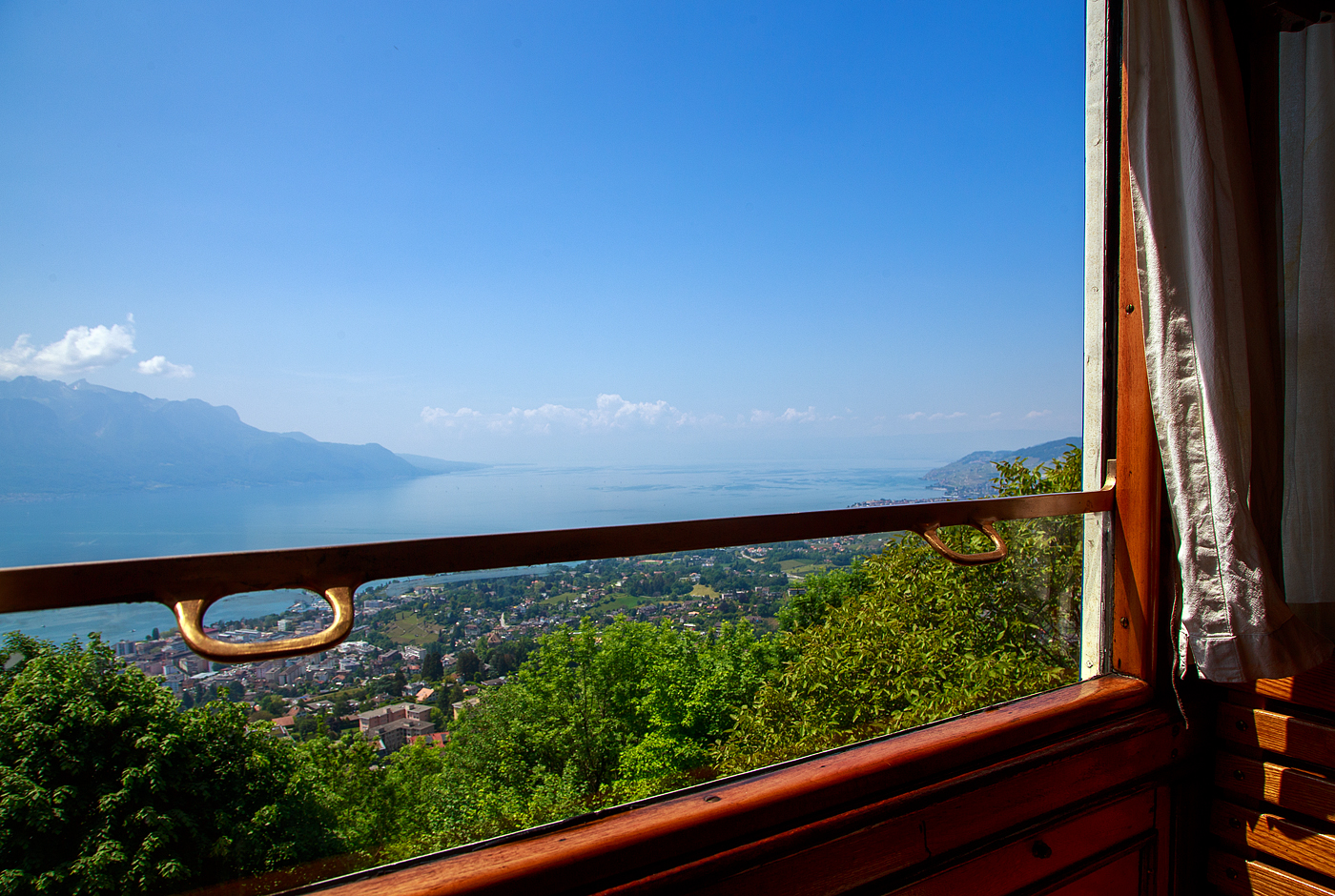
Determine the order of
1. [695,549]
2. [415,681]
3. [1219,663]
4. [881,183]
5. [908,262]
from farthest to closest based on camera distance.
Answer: [908,262] → [881,183] → [1219,663] → [695,549] → [415,681]

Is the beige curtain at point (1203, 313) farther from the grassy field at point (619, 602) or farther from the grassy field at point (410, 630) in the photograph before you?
the grassy field at point (410, 630)

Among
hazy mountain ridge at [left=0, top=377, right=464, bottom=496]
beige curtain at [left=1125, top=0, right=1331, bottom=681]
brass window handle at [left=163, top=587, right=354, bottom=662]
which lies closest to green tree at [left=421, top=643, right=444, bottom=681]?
brass window handle at [left=163, top=587, right=354, bottom=662]

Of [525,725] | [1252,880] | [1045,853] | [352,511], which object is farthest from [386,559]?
[1252,880]

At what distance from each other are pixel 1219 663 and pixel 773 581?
0.86 m

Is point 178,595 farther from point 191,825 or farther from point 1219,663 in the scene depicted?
point 1219,663

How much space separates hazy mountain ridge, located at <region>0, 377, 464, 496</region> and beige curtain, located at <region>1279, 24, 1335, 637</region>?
6.77 feet

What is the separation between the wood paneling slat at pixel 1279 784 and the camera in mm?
1272

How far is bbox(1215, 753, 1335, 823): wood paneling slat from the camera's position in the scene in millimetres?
1272

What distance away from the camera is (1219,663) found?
1.18 metres

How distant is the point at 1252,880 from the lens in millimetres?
1391

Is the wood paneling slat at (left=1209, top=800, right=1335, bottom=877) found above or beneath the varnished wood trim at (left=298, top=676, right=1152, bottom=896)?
beneath

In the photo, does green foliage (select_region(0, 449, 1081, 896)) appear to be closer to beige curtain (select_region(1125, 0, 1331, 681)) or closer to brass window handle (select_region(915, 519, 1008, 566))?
brass window handle (select_region(915, 519, 1008, 566))

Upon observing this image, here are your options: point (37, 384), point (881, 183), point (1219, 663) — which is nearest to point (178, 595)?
point (37, 384)

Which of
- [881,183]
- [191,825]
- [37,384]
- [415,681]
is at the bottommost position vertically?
[191,825]
